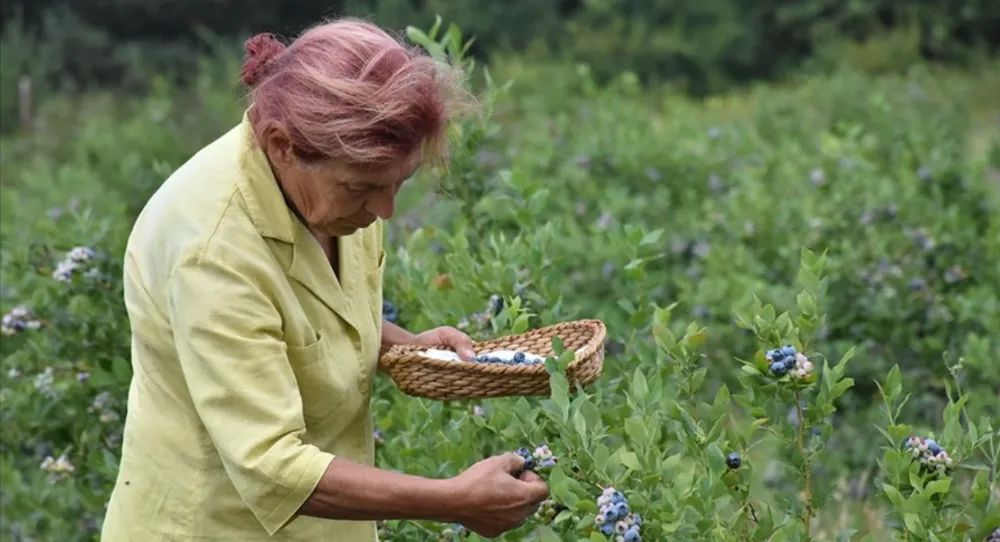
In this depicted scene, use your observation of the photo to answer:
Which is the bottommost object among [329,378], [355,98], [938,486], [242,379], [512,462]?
[938,486]

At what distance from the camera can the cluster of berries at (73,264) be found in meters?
3.59

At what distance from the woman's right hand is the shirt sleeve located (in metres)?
0.20

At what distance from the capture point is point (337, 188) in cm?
214

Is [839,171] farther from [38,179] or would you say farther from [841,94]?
[841,94]

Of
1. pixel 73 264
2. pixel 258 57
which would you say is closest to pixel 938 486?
pixel 258 57

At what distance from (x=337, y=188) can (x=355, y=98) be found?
16cm

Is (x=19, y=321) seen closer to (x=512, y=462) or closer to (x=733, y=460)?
(x=512, y=462)

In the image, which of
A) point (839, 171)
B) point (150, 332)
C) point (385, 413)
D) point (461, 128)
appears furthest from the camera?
point (839, 171)

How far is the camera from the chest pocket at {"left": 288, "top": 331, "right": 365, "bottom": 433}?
225 cm

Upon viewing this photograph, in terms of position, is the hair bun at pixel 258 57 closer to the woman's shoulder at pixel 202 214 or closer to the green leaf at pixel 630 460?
the woman's shoulder at pixel 202 214

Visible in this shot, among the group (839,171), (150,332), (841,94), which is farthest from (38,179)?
(841,94)

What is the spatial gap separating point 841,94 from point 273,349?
30.8ft

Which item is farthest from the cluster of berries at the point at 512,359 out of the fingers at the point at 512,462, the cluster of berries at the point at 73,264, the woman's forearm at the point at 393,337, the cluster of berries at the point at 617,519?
the cluster of berries at the point at 73,264

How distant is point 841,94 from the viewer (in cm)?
1095
